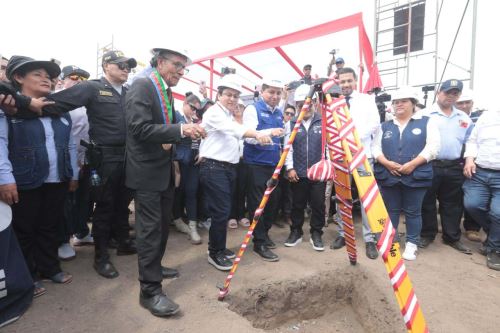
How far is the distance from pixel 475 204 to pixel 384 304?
222cm

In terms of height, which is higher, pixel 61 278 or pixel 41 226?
pixel 41 226

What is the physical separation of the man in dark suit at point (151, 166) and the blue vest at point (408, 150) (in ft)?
8.85

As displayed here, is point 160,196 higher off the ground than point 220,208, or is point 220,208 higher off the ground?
point 160,196

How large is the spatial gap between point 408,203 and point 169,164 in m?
3.07

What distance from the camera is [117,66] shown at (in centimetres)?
311

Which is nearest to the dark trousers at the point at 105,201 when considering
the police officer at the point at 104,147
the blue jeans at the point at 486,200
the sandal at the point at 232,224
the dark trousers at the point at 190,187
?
the police officer at the point at 104,147

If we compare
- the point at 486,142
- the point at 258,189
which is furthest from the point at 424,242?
the point at 258,189

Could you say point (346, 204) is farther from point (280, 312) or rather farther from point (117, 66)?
point (117, 66)

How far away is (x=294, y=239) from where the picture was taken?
4.05 metres

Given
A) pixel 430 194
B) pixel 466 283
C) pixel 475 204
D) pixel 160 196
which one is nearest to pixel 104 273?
pixel 160 196

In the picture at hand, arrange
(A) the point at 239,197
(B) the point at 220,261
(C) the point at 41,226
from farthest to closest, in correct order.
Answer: (A) the point at 239,197 → (B) the point at 220,261 → (C) the point at 41,226

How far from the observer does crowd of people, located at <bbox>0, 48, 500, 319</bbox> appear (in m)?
2.37

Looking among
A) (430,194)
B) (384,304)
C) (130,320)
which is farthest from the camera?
(430,194)

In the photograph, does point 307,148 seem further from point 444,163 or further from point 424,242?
point 424,242
